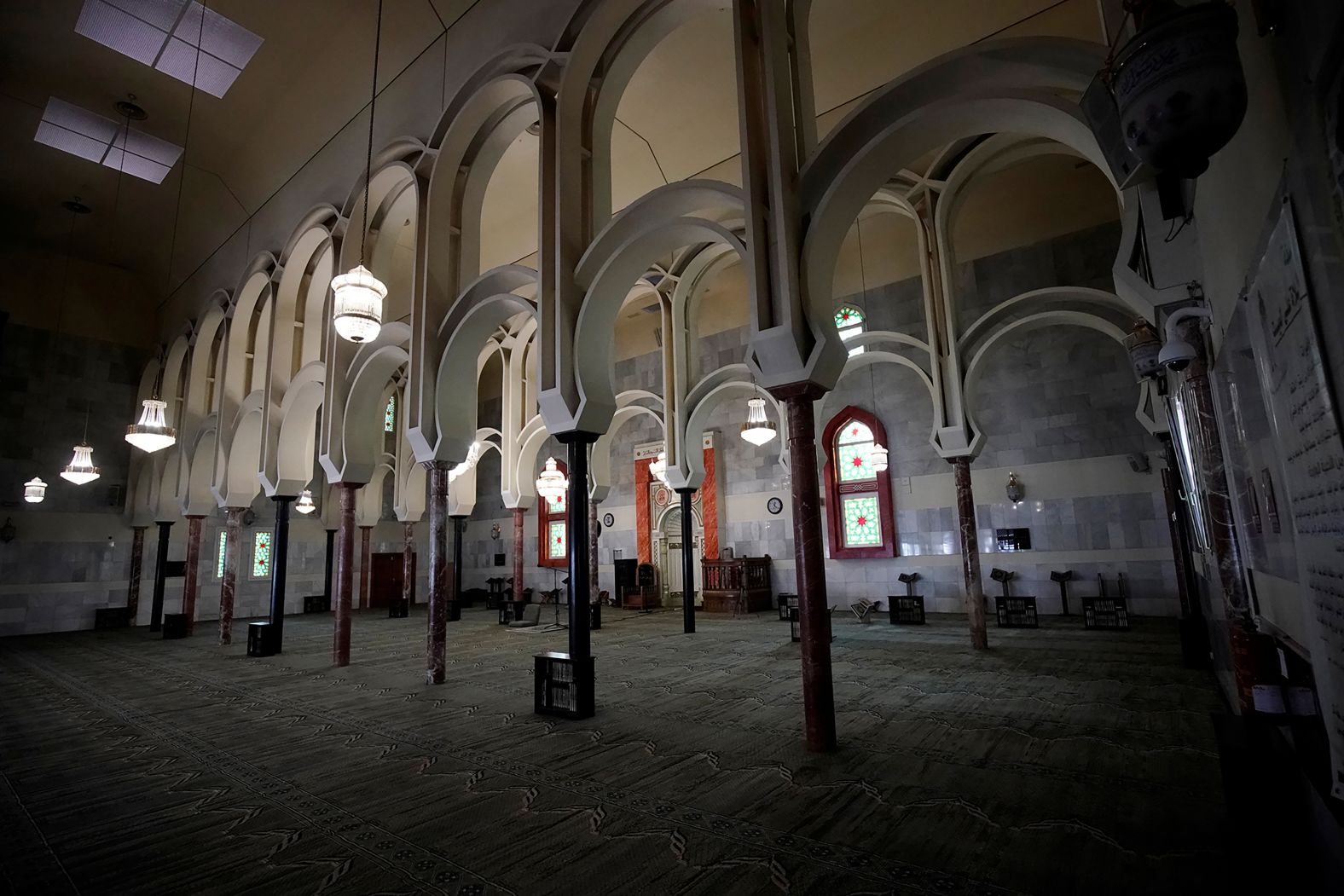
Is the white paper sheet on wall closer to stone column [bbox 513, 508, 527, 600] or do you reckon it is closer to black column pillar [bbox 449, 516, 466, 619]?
stone column [bbox 513, 508, 527, 600]

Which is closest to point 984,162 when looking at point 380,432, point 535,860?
point 535,860

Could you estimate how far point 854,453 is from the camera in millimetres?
13891

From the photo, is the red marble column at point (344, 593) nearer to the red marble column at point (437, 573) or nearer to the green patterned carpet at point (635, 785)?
the green patterned carpet at point (635, 785)

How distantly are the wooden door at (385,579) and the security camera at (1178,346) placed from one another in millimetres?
20264

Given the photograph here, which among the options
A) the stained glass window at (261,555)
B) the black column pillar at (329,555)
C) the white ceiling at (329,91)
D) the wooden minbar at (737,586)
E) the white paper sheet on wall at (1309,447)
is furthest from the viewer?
the black column pillar at (329,555)

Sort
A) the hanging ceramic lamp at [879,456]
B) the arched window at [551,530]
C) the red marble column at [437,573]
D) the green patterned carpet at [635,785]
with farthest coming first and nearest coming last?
the arched window at [551,530] → the hanging ceramic lamp at [879,456] → the red marble column at [437,573] → the green patterned carpet at [635,785]

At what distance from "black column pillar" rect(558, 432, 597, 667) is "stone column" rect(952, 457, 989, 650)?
16.6 ft

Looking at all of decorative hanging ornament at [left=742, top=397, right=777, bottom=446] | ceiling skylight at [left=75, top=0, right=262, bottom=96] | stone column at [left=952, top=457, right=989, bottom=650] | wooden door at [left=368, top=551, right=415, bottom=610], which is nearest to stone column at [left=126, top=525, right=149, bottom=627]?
wooden door at [left=368, top=551, right=415, bottom=610]

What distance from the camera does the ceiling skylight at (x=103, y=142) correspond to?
9805 mm

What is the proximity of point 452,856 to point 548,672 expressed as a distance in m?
2.66

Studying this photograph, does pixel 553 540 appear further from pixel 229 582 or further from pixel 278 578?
pixel 278 578

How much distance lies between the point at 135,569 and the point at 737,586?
46.2 ft

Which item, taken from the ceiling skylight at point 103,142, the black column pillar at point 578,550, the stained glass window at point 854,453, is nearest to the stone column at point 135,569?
the ceiling skylight at point 103,142

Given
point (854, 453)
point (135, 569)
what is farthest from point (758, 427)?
point (135, 569)
